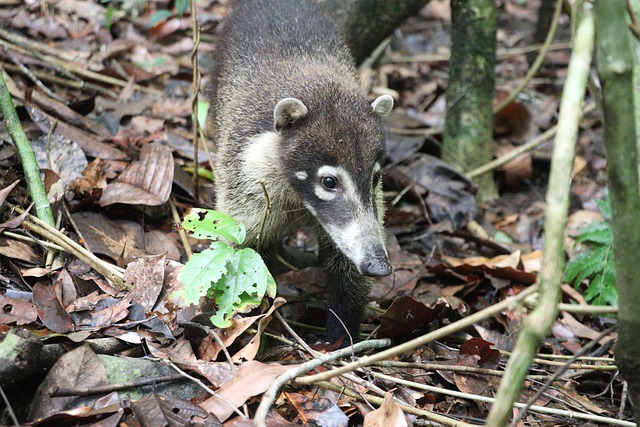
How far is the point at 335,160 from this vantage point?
4.27 m

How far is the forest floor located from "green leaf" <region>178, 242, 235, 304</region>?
0.30m

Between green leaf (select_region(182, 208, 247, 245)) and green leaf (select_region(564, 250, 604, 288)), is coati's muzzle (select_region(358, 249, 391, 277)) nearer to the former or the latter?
green leaf (select_region(182, 208, 247, 245))

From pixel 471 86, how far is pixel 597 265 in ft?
8.51

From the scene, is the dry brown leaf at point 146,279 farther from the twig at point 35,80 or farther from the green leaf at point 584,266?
the green leaf at point 584,266

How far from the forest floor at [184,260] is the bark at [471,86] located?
438mm

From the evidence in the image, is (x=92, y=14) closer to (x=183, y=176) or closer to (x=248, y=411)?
(x=183, y=176)

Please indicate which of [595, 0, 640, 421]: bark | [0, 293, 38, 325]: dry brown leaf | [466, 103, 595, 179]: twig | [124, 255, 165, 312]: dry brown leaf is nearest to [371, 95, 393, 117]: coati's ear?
[124, 255, 165, 312]: dry brown leaf

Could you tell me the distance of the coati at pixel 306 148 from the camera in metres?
4.27

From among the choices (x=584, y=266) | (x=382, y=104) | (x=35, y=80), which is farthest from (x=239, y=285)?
(x=35, y=80)

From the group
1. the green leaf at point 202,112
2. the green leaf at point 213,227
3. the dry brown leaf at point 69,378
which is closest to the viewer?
the dry brown leaf at point 69,378

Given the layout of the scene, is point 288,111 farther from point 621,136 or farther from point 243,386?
point 621,136

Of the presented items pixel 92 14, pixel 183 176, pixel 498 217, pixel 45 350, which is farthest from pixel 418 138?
pixel 45 350

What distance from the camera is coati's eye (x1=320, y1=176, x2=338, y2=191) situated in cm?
430

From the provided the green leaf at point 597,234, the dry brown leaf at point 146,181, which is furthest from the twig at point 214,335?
the green leaf at point 597,234
